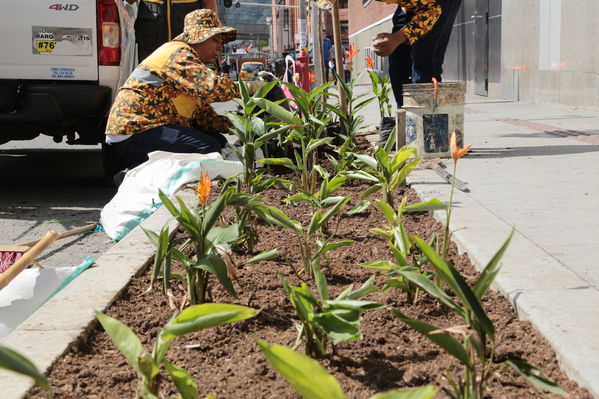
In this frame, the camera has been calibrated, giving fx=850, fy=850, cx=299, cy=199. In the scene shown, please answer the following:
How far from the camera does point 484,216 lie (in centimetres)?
421

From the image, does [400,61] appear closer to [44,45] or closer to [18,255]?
[44,45]

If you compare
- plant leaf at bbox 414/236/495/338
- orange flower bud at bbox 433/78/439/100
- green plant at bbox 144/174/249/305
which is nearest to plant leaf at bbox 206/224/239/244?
green plant at bbox 144/174/249/305

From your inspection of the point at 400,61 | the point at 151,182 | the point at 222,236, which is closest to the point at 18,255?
the point at 222,236

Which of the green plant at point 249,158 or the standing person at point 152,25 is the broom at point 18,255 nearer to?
the green plant at point 249,158

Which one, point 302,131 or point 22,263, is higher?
point 302,131

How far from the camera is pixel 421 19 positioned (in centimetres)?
688

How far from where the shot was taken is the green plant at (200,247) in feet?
8.52

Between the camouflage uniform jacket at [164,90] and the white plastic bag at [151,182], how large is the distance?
0.39 m

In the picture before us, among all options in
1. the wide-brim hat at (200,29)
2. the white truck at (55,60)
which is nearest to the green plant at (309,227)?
the wide-brim hat at (200,29)

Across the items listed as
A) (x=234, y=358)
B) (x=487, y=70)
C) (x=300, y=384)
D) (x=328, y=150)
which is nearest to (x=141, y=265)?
(x=234, y=358)

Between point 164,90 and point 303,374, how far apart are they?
4946 millimetres

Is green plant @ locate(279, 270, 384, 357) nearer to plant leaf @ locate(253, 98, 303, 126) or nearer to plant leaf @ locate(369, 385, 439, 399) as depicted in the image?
plant leaf @ locate(369, 385, 439, 399)

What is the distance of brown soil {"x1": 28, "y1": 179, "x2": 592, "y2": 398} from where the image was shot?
216 centimetres

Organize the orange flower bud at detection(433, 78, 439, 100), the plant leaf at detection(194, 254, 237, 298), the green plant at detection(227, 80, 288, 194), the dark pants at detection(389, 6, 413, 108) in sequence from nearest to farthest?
the plant leaf at detection(194, 254, 237, 298), the green plant at detection(227, 80, 288, 194), the orange flower bud at detection(433, 78, 439, 100), the dark pants at detection(389, 6, 413, 108)
